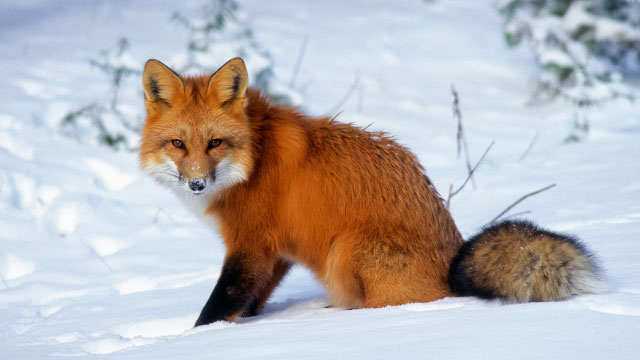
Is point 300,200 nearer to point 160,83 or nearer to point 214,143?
→ point 214,143

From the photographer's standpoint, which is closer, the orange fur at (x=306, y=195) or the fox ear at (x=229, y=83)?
the orange fur at (x=306, y=195)

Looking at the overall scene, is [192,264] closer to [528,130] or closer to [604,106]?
[528,130]

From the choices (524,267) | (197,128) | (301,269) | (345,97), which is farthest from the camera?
(345,97)

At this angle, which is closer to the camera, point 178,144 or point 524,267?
point 524,267

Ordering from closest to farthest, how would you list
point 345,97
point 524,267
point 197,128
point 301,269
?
point 524,267 < point 197,128 < point 301,269 < point 345,97

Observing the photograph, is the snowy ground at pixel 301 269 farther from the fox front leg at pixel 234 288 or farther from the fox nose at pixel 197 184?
the fox nose at pixel 197 184

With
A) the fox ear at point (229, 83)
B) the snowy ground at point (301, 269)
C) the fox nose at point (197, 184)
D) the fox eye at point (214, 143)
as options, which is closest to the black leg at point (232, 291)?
the snowy ground at point (301, 269)

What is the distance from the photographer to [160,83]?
377 centimetres

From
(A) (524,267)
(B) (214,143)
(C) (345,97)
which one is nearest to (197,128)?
(B) (214,143)

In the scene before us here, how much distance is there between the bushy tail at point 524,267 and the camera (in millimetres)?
2994

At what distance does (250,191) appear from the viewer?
12.2 feet

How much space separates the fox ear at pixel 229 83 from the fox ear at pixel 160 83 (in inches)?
7.9

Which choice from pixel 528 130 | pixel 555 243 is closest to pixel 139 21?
pixel 528 130

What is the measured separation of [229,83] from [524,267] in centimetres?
200
